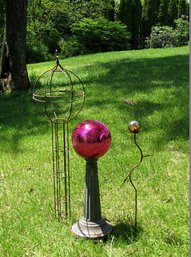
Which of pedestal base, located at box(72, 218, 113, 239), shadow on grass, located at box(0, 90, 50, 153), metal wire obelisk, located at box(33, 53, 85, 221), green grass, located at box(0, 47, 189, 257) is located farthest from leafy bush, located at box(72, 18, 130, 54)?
pedestal base, located at box(72, 218, 113, 239)

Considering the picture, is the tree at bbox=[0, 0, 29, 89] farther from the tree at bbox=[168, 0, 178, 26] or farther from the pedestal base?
the tree at bbox=[168, 0, 178, 26]

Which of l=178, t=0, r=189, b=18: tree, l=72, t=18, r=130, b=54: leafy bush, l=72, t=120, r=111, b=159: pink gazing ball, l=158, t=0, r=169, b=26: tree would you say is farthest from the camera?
l=158, t=0, r=169, b=26: tree

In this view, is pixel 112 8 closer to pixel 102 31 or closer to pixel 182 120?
pixel 102 31

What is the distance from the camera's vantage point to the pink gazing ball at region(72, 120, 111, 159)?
3260mm

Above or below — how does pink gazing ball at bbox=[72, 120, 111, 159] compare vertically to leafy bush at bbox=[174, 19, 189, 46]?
above

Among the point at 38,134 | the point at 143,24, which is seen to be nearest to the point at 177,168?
the point at 38,134

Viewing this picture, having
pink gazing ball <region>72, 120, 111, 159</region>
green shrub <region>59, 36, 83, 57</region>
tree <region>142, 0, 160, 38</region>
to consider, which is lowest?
green shrub <region>59, 36, 83, 57</region>

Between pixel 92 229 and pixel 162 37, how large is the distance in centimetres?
2585

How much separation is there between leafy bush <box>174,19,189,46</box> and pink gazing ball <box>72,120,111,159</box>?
25.8 meters

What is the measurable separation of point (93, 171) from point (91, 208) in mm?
296

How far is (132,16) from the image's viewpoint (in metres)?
29.8

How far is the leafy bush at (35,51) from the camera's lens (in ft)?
75.3

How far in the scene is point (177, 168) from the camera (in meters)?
4.66

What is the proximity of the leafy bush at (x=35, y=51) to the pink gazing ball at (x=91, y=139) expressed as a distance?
2012 centimetres
